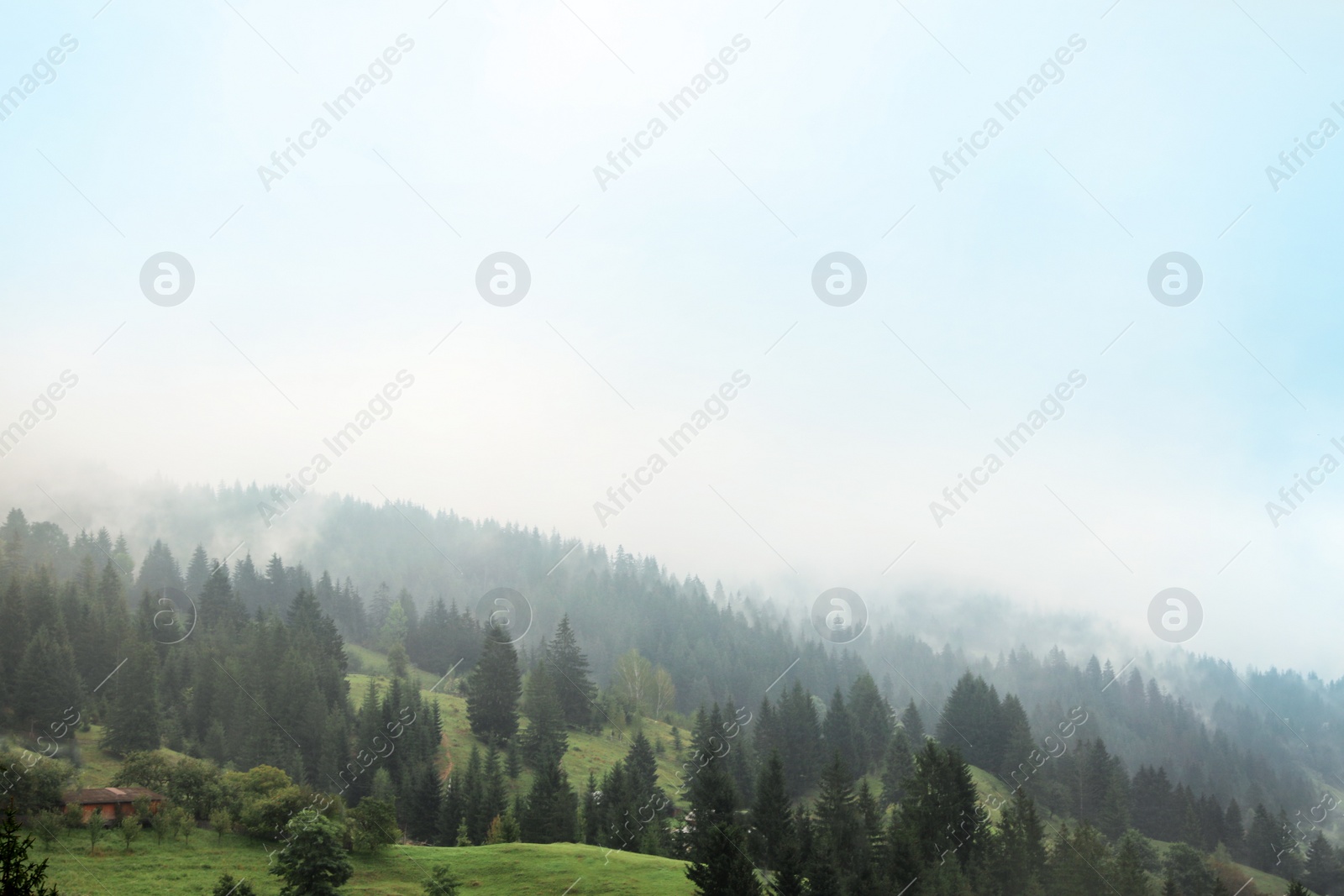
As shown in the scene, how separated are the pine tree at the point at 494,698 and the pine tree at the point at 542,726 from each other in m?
2.79

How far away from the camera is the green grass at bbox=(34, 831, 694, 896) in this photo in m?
52.3

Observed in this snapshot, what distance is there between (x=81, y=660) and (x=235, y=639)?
17.6m

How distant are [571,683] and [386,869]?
70.2 meters

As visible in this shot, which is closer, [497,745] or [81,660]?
[81,660]

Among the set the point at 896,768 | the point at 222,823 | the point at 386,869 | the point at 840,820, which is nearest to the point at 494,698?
the point at 386,869

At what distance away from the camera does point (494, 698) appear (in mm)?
114375

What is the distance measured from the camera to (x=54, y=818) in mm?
55688

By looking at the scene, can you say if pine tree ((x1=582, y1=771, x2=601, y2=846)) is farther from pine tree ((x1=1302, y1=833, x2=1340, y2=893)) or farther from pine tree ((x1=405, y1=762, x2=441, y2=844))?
pine tree ((x1=1302, y1=833, x2=1340, y2=893))

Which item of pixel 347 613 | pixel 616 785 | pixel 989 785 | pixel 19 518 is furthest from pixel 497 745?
pixel 19 518

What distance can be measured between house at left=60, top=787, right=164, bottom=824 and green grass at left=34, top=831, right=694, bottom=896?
2406 millimetres

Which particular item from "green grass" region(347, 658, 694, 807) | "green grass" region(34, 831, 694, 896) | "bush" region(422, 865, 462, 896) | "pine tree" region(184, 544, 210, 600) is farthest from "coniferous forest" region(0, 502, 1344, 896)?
"bush" region(422, 865, 462, 896)

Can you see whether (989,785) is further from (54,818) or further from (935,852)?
(54,818)

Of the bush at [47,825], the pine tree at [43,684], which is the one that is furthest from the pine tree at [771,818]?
the pine tree at [43,684]

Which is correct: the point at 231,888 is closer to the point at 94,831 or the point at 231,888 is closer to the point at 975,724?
the point at 94,831
